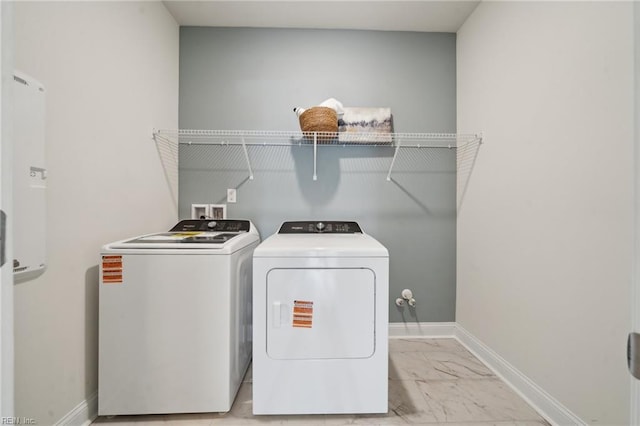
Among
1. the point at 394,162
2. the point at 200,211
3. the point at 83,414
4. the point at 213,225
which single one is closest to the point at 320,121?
the point at 394,162

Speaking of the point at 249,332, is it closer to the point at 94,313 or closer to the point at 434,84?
the point at 94,313

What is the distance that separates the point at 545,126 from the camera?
1.34 metres

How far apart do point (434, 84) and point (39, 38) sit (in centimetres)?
235

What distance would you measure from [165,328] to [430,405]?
141cm

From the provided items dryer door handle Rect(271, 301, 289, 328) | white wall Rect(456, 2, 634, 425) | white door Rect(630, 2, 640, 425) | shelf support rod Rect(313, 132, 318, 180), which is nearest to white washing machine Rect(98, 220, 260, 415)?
dryer door handle Rect(271, 301, 289, 328)

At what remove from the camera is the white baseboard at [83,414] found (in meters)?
1.20

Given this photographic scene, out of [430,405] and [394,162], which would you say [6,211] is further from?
[394,162]

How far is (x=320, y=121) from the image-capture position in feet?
6.08

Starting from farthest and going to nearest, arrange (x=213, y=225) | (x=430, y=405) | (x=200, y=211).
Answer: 1. (x=200, y=211)
2. (x=213, y=225)
3. (x=430, y=405)

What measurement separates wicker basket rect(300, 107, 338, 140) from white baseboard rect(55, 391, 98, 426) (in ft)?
6.27

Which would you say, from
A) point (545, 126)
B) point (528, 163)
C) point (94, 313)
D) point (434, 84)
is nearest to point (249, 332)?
point (94, 313)

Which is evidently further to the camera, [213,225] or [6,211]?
[213,225]

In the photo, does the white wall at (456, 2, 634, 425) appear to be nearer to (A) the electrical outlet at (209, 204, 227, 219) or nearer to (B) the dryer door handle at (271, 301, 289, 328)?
(B) the dryer door handle at (271, 301, 289, 328)

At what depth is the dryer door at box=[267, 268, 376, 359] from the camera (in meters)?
1.27
